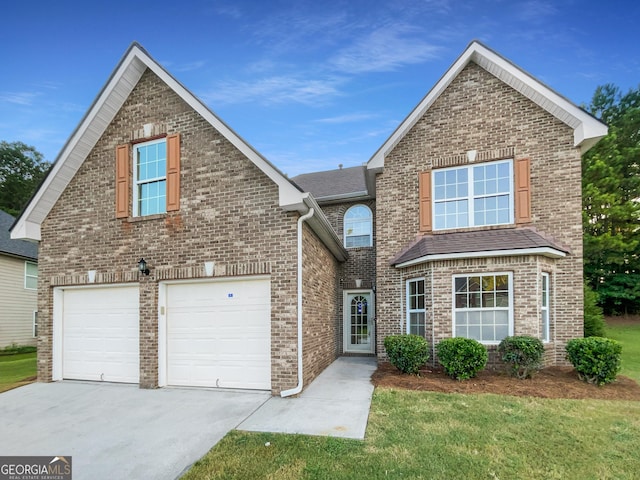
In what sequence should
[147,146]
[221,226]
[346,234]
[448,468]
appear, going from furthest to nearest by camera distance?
1. [346,234]
2. [147,146]
3. [221,226]
4. [448,468]

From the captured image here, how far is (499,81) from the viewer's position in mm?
9203

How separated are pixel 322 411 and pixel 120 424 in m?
3.17

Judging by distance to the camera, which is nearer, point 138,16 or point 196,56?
point 138,16

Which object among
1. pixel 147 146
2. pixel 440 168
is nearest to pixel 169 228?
pixel 147 146

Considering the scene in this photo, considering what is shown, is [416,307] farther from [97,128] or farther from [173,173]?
[97,128]

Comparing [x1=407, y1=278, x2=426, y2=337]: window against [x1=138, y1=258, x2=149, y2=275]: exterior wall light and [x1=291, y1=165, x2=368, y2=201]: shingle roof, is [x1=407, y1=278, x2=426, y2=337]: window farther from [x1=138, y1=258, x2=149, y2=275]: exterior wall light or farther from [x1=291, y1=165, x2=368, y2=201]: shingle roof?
[x1=138, y1=258, x2=149, y2=275]: exterior wall light

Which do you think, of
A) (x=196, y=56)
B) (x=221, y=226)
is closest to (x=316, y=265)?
(x=221, y=226)

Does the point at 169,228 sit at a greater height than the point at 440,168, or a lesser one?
lesser

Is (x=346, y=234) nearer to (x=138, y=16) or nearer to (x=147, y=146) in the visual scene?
(x=147, y=146)

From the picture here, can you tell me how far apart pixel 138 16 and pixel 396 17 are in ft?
23.2

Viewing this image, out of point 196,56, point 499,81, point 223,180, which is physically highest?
point 196,56

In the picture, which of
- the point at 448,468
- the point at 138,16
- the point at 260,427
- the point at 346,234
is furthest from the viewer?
the point at 346,234

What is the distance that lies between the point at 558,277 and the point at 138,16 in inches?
516

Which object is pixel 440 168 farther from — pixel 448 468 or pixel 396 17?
pixel 448 468
